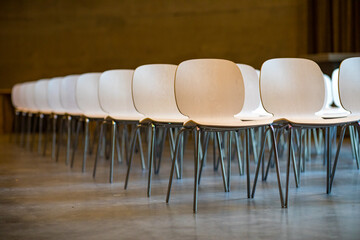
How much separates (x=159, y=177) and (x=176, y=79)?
4.06 ft

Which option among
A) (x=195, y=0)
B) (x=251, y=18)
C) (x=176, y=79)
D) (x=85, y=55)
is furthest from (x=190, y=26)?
(x=176, y=79)

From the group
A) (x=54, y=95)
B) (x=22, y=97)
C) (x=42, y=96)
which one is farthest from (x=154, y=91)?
(x=22, y=97)

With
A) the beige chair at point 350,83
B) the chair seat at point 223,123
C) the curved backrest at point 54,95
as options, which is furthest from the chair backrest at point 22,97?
the beige chair at point 350,83

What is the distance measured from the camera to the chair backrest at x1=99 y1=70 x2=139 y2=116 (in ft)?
15.6

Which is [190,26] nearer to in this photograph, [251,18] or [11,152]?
[251,18]

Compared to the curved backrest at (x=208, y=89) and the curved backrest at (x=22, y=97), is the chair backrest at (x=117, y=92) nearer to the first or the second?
the curved backrest at (x=208, y=89)

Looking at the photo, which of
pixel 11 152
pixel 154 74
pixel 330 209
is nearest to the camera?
pixel 330 209

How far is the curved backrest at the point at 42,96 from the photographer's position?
22.9 ft

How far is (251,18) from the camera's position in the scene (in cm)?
1049

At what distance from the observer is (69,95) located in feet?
19.4

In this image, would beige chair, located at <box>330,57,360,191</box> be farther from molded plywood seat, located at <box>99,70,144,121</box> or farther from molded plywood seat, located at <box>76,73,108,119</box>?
molded plywood seat, located at <box>76,73,108,119</box>

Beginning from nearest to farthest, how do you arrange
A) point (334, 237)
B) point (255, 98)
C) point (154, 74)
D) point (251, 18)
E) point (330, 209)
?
point (334, 237), point (330, 209), point (154, 74), point (255, 98), point (251, 18)

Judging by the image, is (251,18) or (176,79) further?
Result: (251,18)

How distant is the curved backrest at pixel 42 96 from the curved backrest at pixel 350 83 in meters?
4.14
